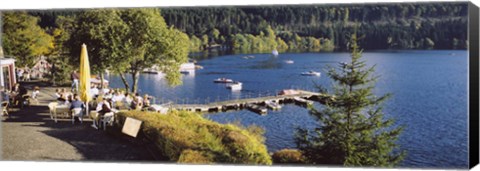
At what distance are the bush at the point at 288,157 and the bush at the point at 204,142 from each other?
0.18 m

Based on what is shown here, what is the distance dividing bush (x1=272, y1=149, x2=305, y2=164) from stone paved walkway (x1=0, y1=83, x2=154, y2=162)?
2506 mm

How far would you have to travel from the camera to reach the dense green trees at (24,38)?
573 inches

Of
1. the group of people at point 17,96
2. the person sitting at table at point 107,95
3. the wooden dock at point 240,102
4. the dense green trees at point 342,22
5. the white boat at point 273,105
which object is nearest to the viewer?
the dense green trees at point 342,22

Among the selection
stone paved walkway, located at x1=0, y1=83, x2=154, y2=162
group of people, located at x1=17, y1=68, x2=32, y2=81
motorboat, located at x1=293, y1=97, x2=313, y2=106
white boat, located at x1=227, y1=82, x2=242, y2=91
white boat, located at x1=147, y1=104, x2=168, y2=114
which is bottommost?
stone paved walkway, located at x1=0, y1=83, x2=154, y2=162

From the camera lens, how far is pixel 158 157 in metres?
13.3

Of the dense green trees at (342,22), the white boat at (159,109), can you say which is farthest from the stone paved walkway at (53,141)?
the dense green trees at (342,22)

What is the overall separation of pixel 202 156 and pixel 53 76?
414 centimetres

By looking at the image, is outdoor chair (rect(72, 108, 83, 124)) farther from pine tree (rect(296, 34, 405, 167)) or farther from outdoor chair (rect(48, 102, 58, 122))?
pine tree (rect(296, 34, 405, 167))

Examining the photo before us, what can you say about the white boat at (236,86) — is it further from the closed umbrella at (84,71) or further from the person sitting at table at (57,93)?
the person sitting at table at (57,93)

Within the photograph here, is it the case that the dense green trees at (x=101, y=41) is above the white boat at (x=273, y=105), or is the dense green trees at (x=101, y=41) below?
above

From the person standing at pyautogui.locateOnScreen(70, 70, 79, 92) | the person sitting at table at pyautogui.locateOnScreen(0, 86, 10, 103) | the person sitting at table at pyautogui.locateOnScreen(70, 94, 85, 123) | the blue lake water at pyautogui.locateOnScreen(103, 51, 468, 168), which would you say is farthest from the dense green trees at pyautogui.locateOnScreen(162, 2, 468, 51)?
the person sitting at table at pyautogui.locateOnScreen(0, 86, 10, 103)

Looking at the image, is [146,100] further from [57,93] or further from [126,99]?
[57,93]

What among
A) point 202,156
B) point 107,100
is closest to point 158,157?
point 202,156

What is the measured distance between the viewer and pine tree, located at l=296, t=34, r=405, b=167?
12445 mm
